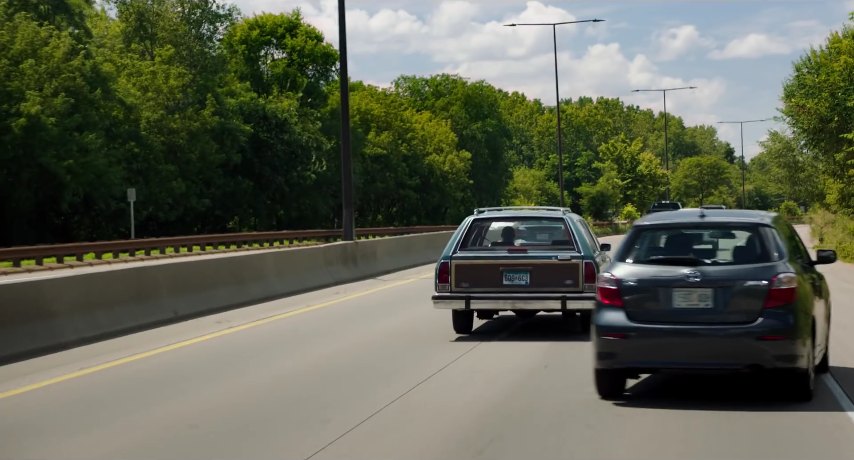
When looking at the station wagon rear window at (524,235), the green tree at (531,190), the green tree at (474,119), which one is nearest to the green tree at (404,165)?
the green tree at (474,119)

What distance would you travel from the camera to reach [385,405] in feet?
32.4

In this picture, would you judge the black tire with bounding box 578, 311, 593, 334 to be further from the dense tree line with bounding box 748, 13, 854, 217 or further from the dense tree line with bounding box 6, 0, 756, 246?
the dense tree line with bounding box 6, 0, 756, 246

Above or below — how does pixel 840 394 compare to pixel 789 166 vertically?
below

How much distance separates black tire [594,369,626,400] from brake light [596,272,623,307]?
54 centimetres

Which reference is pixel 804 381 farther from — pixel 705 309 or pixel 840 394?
pixel 705 309

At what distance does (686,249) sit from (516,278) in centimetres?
477

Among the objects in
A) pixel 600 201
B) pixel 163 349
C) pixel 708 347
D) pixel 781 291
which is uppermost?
pixel 600 201

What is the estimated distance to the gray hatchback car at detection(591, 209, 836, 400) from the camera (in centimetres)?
948

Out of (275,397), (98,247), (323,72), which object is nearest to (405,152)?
(323,72)

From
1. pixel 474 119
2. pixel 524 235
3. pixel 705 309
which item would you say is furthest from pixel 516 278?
pixel 474 119

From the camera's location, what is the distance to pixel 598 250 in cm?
1611

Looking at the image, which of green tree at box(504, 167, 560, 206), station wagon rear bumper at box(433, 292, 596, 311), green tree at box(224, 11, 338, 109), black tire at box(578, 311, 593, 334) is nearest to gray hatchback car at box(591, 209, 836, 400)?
station wagon rear bumper at box(433, 292, 596, 311)

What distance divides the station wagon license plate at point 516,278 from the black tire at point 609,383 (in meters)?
5.04

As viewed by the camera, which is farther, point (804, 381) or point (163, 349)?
point (163, 349)
